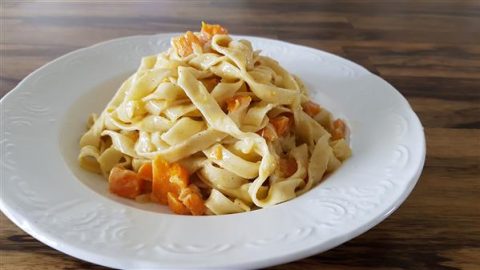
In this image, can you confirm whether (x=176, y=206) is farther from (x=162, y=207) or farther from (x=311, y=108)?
(x=311, y=108)

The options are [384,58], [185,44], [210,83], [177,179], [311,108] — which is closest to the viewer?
[177,179]

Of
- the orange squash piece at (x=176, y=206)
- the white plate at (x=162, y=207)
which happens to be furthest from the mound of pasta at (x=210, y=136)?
the white plate at (x=162, y=207)

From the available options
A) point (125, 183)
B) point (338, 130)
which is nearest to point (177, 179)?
point (125, 183)

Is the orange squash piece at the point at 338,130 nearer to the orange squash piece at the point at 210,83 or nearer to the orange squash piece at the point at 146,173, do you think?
the orange squash piece at the point at 210,83

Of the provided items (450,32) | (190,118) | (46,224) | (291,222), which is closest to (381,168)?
(291,222)

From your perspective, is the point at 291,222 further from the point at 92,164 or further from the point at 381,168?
the point at 92,164

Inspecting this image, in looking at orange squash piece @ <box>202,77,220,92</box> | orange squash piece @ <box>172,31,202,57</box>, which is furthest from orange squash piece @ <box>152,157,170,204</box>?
orange squash piece @ <box>172,31,202,57</box>

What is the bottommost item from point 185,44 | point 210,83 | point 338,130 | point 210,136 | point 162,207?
point 338,130
